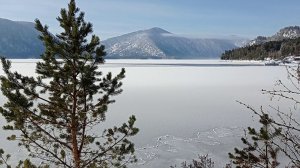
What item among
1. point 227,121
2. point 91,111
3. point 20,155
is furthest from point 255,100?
point 91,111

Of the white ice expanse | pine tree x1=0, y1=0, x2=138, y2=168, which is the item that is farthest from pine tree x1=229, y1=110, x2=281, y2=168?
pine tree x1=0, y1=0, x2=138, y2=168

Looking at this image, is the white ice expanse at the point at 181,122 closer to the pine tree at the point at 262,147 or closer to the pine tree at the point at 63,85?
the pine tree at the point at 262,147

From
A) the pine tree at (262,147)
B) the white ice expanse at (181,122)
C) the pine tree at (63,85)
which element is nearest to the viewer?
the pine tree at (262,147)

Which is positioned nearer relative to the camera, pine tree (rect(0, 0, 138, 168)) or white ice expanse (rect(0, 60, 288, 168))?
pine tree (rect(0, 0, 138, 168))

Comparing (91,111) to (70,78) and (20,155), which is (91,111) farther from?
(20,155)

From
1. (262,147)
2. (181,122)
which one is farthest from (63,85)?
(181,122)

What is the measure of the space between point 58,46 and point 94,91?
1.33 meters

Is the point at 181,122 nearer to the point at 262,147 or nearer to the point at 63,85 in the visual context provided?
the point at 63,85

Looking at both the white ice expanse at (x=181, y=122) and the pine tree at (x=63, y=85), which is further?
the white ice expanse at (x=181, y=122)

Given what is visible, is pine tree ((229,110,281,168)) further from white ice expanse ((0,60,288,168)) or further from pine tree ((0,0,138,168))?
pine tree ((0,0,138,168))

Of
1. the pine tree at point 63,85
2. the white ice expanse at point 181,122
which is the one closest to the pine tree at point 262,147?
the white ice expanse at point 181,122

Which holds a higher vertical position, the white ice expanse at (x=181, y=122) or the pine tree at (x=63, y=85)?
the pine tree at (x=63, y=85)

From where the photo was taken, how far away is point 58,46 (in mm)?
8633

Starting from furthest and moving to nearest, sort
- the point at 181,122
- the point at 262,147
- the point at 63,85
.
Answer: the point at 181,122 → the point at 63,85 → the point at 262,147
